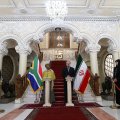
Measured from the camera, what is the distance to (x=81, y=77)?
23.0 feet

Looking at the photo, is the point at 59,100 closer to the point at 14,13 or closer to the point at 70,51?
the point at 14,13

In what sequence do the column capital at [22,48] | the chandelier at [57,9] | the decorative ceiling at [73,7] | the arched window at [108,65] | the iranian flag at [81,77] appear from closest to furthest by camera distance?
the chandelier at [57,9]
the iranian flag at [81,77]
the decorative ceiling at [73,7]
the column capital at [22,48]
the arched window at [108,65]

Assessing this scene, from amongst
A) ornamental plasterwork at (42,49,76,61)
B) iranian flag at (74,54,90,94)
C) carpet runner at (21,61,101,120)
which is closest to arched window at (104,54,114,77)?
ornamental plasterwork at (42,49,76,61)

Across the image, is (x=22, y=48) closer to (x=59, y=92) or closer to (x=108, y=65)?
(x=59, y=92)

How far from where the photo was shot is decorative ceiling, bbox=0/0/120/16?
7922 millimetres

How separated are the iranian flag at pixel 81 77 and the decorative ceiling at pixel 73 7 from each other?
265 cm

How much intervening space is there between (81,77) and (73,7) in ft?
10.8

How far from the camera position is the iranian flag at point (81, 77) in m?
6.95

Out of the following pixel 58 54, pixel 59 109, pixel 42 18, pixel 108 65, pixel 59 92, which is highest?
pixel 42 18

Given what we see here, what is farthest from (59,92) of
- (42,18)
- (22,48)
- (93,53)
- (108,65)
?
(108,65)

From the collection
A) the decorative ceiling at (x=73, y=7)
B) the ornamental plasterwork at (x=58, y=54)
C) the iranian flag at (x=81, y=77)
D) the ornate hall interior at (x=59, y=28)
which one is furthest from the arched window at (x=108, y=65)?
the iranian flag at (x=81, y=77)

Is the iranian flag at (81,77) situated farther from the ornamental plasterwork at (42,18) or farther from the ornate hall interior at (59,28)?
the ornamental plasterwork at (42,18)

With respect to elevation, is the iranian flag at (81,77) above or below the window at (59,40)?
below

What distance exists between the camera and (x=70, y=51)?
1508 centimetres
